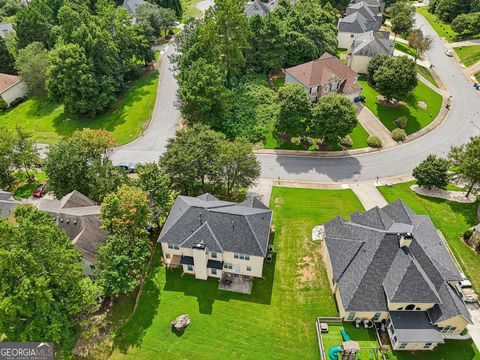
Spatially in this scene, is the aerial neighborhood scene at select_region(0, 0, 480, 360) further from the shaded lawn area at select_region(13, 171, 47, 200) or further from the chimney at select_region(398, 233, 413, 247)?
the chimney at select_region(398, 233, 413, 247)

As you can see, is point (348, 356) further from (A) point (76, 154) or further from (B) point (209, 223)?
(A) point (76, 154)

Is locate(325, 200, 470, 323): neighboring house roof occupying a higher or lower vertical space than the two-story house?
lower

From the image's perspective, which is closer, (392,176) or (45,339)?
(45,339)

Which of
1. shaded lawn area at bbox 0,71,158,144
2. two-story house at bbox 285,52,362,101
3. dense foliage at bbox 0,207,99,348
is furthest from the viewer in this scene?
two-story house at bbox 285,52,362,101

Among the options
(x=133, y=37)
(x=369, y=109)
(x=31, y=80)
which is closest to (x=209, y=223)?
(x=369, y=109)

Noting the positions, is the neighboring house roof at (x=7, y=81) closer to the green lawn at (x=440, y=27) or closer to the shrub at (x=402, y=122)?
the shrub at (x=402, y=122)

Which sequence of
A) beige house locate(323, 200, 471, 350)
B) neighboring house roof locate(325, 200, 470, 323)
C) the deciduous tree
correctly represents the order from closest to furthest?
beige house locate(323, 200, 471, 350) < neighboring house roof locate(325, 200, 470, 323) < the deciduous tree

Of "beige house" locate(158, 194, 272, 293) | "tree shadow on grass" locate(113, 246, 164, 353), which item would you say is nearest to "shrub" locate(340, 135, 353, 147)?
"beige house" locate(158, 194, 272, 293)
